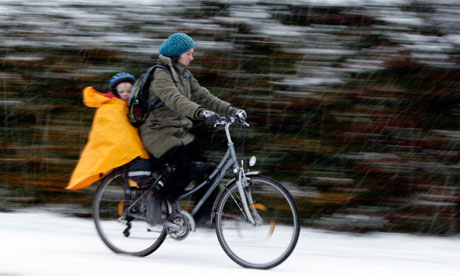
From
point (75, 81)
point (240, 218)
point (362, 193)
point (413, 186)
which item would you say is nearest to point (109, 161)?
point (240, 218)

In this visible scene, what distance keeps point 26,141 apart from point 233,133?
7.60ft

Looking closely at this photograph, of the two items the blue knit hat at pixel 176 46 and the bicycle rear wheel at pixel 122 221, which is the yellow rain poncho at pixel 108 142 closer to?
the bicycle rear wheel at pixel 122 221

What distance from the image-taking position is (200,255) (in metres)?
4.74

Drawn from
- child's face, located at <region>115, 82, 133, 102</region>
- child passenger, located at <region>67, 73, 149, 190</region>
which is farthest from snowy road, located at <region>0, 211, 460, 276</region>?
child's face, located at <region>115, 82, 133, 102</region>

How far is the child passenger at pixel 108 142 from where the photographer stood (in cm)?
441

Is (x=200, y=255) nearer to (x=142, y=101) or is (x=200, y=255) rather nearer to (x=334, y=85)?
(x=142, y=101)

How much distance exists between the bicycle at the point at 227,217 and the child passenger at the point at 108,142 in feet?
0.86

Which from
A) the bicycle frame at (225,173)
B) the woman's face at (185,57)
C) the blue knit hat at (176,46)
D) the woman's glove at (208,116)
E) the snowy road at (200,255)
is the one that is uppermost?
the blue knit hat at (176,46)

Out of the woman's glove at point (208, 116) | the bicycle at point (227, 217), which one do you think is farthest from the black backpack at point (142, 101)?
the bicycle at point (227, 217)

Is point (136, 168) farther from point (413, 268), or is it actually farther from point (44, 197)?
point (413, 268)

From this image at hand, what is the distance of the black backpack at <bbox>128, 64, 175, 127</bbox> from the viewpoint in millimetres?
4348

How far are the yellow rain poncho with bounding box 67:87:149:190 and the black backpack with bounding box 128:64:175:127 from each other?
14cm

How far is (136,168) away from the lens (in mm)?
4551

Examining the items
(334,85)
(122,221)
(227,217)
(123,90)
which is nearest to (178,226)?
(227,217)
